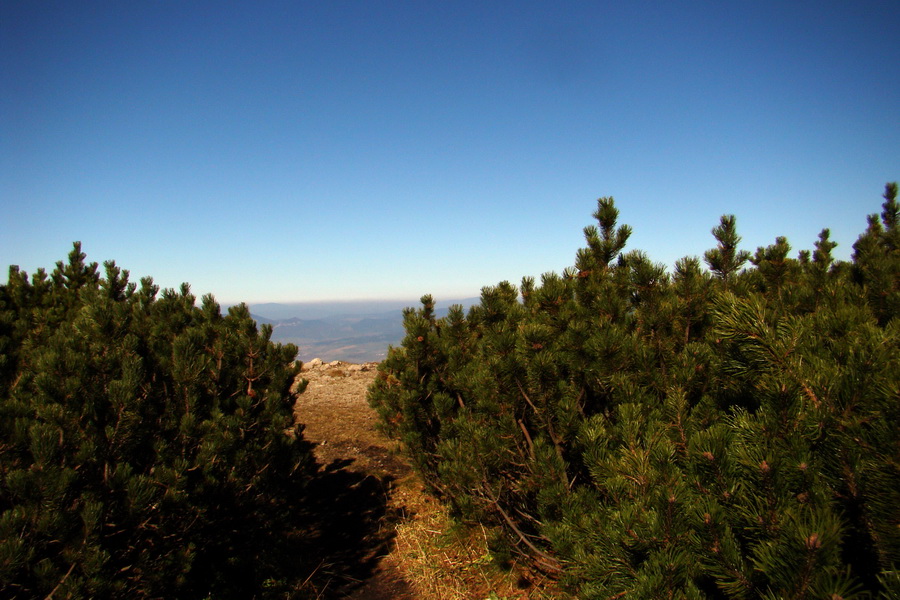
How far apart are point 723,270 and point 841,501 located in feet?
12.3

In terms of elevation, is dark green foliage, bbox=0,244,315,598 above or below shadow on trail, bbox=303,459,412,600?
above

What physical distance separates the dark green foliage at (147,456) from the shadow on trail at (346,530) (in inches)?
13.2

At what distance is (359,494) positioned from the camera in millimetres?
5875

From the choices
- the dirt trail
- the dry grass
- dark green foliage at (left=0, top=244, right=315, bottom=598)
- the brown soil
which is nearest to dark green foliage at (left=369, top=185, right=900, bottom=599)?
the dry grass

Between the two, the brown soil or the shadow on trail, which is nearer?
the brown soil

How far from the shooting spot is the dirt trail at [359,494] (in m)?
4.21

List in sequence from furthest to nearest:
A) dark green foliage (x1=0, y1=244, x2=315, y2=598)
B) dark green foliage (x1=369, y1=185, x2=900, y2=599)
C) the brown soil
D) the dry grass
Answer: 1. the brown soil
2. the dry grass
3. dark green foliage (x1=0, y1=244, x2=315, y2=598)
4. dark green foliage (x1=369, y1=185, x2=900, y2=599)

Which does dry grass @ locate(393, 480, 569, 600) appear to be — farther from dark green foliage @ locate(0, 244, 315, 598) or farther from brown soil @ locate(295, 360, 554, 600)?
dark green foliage @ locate(0, 244, 315, 598)

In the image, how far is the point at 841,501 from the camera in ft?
4.40

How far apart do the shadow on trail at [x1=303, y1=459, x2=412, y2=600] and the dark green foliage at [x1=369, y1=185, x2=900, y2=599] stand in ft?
3.47

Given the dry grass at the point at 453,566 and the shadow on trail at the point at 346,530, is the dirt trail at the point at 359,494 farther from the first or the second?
the dry grass at the point at 453,566

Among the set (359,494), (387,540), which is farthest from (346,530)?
(359,494)

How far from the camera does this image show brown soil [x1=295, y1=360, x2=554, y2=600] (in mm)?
3961

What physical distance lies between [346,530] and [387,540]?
0.60 meters
